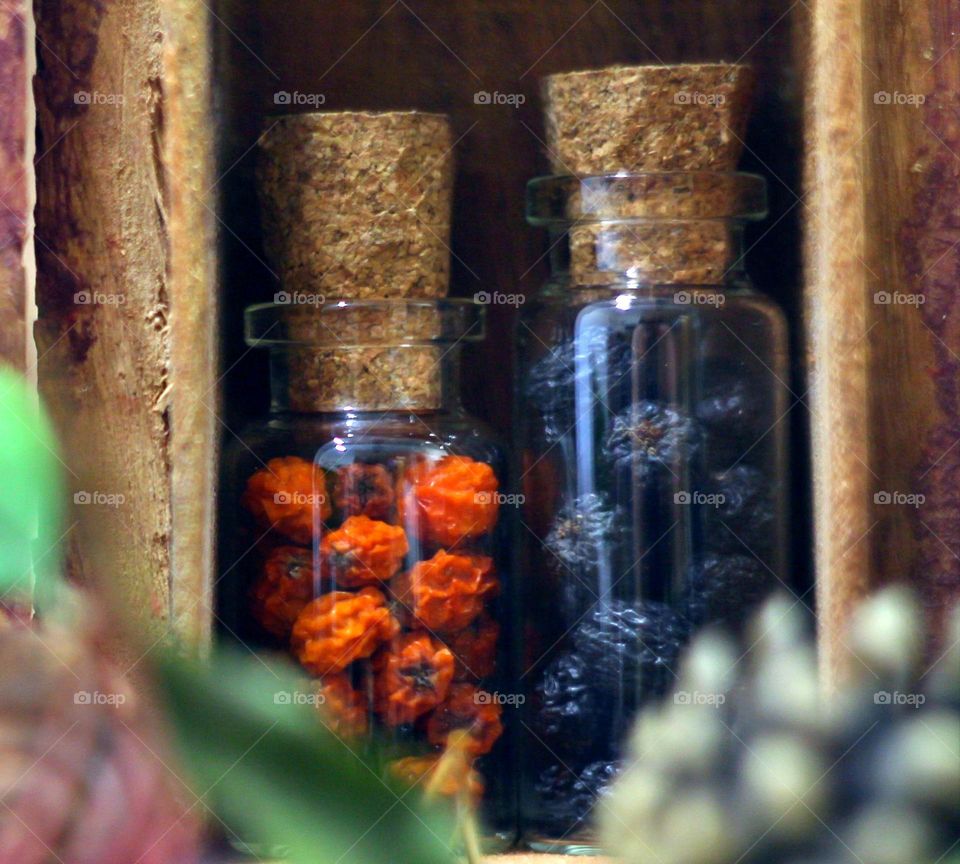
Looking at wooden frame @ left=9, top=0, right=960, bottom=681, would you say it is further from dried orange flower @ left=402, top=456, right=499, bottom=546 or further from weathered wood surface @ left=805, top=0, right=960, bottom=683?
dried orange flower @ left=402, top=456, right=499, bottom=546

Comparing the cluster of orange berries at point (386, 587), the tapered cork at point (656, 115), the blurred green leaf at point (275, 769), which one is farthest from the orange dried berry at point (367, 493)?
the blurred green leaf at point (275, 769)

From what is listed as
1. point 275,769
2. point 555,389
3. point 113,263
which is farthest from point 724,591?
point 275,769

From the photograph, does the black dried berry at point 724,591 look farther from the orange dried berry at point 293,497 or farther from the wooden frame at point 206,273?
the orange dried berry at point 293,497

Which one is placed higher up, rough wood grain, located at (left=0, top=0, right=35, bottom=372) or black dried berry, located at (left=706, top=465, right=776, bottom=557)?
rough wood grain, located at (left=0, top=0, right=35, bottom=372)

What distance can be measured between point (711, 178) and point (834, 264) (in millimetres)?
83

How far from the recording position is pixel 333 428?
646 mm

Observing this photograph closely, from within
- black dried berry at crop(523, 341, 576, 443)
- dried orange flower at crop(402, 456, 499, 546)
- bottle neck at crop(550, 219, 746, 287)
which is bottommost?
dried orange flower at crop(402, 456, 499, 546)

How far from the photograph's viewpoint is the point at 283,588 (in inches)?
25.0

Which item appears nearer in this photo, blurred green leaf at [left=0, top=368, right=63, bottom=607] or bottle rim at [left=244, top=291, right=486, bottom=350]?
blurred green leaf at [left=0, top=368, right=63, bottom=607]

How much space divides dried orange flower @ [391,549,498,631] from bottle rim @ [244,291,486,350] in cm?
12

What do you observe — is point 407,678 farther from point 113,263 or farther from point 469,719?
point 113,263

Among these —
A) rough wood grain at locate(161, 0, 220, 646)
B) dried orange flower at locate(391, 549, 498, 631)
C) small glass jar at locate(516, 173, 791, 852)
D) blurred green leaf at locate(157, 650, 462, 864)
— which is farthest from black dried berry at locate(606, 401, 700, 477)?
blurred green leaf at locate(157, 650, 462, 864)

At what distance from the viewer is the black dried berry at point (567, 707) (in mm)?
654

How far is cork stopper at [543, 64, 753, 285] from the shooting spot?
64cm
